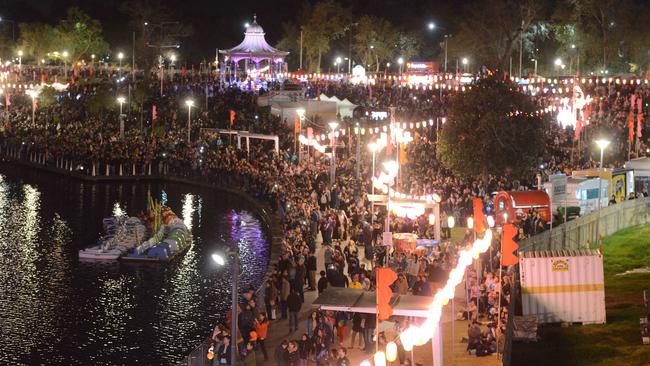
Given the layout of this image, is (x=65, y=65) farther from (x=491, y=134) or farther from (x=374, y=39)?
(x=491, y=134)

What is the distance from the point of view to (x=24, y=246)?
4150 cm

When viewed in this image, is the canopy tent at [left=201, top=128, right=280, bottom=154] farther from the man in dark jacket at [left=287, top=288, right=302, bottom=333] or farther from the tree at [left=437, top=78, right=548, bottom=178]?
the man in dark jacket at [left=287, top=288, right=302, bottom=333]

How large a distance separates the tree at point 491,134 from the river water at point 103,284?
32.5ft

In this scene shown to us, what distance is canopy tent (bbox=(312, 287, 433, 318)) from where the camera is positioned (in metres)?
23.0

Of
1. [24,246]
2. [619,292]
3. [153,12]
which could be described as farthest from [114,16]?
[619,292]

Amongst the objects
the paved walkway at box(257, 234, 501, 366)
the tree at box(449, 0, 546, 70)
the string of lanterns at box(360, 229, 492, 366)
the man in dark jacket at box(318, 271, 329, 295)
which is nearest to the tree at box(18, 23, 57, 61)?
the tree at box(449, 0, 546, 70)

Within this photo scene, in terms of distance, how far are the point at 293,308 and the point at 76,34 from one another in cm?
8794

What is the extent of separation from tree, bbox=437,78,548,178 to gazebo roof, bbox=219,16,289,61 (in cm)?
3724

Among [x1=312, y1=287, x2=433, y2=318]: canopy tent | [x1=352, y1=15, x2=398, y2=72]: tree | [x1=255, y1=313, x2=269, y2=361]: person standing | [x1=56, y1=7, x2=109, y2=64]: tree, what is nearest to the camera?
[x1=312, y1=287, x2=433, y2=318]: canopy tent

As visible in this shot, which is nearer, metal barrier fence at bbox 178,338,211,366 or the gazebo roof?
metal barrier fence at bbox 178,338,211,366

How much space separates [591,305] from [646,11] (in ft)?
229

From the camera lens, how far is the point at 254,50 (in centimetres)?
8706

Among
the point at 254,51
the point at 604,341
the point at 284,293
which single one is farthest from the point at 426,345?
the point at 254,51

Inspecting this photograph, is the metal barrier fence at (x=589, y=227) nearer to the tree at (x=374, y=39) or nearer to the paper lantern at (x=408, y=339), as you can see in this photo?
the paper lantern at (x=408, y=339)
